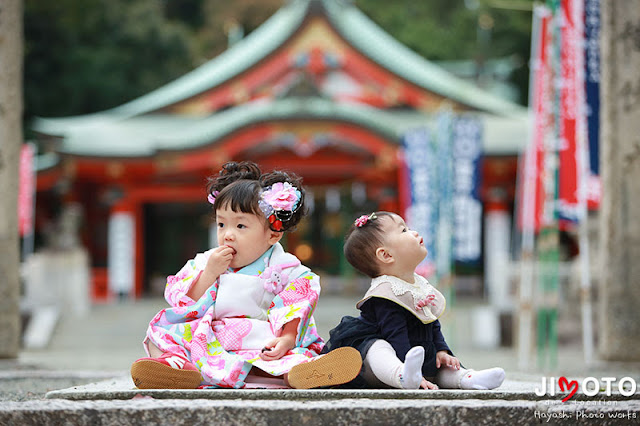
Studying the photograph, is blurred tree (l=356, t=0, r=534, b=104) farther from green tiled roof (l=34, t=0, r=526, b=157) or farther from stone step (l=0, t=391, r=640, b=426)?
stone step (l=0, t=391, r=640, b=426)

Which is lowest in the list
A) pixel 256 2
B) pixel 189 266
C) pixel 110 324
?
pixel 110 324

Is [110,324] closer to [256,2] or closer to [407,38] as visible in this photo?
[407,38]

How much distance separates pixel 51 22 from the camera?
2103 cm

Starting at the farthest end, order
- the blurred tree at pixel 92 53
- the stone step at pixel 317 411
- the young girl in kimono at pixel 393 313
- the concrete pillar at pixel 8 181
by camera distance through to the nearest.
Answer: the blurred tree at pixel 92 53 → the concrete pillar at pixel 8 181 → the young girl in kimono at pixel 393 313 → the stone step at pixel 317 411

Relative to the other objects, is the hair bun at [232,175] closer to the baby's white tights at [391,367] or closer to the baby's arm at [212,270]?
the baby's arm at [212,270]

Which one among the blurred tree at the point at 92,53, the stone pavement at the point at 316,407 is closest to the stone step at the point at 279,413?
the stone pavement at the point at 316,407

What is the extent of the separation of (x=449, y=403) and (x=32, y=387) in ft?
6.13

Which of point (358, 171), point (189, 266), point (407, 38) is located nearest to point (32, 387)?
point (189, 266)

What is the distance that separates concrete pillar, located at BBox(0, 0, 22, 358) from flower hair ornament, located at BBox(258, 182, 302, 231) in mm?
2599

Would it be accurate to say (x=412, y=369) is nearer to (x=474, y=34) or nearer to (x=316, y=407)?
(x=316, y=407)

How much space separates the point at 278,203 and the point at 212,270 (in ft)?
0.94

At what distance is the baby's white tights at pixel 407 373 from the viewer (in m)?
2.30

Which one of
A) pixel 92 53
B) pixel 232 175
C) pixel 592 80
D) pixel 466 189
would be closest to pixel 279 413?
pixel 232 175

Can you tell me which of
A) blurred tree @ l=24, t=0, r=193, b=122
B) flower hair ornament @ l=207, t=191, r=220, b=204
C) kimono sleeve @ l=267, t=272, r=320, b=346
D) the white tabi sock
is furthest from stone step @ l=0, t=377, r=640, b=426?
blurred tree @ l=24, t=0, r=193, b=122
